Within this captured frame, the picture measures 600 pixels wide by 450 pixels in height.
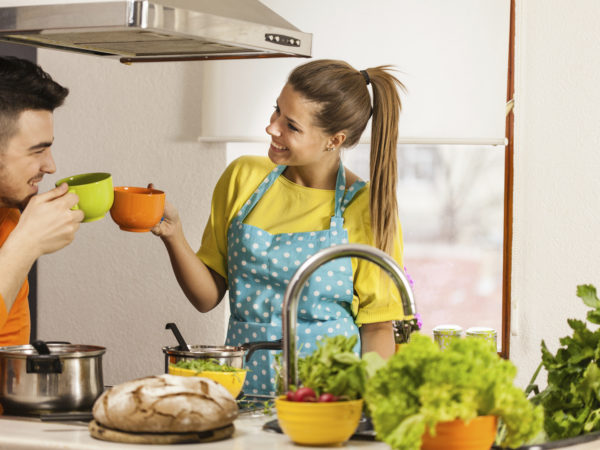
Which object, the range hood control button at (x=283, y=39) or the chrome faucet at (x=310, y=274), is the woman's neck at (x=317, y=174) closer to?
the range hood control button at (x=283, y=39)

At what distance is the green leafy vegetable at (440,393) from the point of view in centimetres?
120

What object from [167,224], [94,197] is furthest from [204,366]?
[167,224]

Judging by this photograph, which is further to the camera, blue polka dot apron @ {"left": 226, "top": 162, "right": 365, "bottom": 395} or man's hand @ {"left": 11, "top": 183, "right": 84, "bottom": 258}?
blue polka dot apron @ {"left": 226, "top": 162, "right": 365, "bottom": 395}

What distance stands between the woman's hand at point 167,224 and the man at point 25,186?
288mm

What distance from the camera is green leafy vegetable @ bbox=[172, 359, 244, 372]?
1.62 metres

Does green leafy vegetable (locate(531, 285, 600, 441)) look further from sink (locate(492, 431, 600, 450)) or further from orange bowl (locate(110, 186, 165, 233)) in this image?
orange bowl (locate(110, 186, 165, 233))

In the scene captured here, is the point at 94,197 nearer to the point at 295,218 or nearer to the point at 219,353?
the point at 219,353

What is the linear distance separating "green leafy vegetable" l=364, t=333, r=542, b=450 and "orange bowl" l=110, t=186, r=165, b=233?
0.84 m

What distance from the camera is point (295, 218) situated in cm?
232

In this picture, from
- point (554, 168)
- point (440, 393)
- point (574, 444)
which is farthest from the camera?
point (554, 168)

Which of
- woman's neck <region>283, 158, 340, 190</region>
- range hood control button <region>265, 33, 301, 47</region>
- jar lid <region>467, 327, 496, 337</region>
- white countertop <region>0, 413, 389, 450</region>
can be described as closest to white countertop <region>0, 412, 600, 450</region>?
white countertop <region>0, 413, 389, 450</region>

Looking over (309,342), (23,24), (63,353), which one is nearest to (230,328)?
(309,342)

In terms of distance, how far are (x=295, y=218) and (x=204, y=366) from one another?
765 mm

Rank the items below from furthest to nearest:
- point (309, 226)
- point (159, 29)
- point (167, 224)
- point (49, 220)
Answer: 1. point (309, 226)
2. point (167, 224)
3. point (49, 220)
4. point (159, 29)
